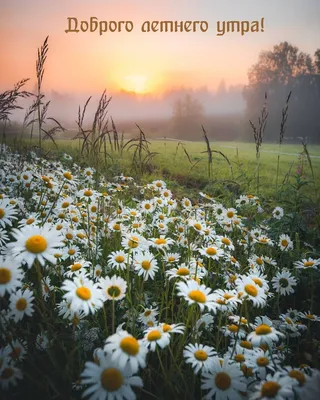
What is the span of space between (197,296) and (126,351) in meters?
0.28

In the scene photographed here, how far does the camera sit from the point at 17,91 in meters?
2.25

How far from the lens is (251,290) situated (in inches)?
41.6

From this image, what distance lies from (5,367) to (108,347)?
0.95 ft

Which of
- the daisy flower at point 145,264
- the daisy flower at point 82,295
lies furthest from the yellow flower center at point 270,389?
the daisy flower at point 145,264

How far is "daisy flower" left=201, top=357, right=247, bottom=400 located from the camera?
836 millimetres

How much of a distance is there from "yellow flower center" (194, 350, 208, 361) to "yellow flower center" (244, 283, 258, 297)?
26 centimetres

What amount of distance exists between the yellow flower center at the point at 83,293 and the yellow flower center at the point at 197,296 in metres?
0.29

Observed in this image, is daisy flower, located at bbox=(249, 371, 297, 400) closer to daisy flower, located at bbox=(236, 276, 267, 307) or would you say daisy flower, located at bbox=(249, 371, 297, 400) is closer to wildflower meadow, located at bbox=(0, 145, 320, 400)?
wildflower meadow, located at bbox=(0, 145, 320, 400)

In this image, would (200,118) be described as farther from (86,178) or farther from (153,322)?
(153,322)

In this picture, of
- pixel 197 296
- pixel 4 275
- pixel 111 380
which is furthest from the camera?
pixel 197 296

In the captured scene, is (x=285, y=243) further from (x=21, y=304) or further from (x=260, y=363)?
(x=21, y=304)

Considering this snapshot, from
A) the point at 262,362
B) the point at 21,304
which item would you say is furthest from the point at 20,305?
the point at 262,362

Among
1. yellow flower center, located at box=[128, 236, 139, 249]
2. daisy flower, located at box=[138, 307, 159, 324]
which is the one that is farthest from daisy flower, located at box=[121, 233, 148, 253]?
daisy flower, located at box=[138, 307, 159, 324]

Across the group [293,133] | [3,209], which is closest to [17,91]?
[3,209]
